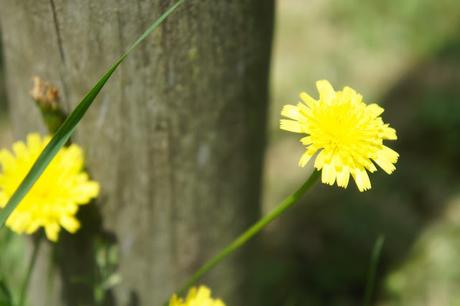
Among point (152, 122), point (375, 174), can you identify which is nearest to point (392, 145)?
point (375, 174)

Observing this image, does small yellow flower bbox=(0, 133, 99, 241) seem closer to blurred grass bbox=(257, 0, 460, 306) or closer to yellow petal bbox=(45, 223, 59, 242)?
yellow petal bbox=(45, 223, 59, 242)

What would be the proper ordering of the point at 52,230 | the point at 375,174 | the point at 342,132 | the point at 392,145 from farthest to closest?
Answer: the point at 392,145 → the point at 375,174 → the point at 52,230 → the point at 342,132

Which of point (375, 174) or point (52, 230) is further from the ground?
point (52, 230)

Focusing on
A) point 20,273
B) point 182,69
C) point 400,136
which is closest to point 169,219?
point 182,69

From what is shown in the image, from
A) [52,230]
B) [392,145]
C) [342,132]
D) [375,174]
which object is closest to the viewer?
[342,132]

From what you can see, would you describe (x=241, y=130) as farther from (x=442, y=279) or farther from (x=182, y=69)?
(x=442, y=279)

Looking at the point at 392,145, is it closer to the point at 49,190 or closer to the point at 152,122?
the point at 152,122

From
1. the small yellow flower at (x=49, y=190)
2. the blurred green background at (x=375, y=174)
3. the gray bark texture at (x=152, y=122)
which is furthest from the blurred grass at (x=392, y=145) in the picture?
the small yellow flower at (x=49, y=190)
